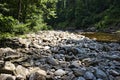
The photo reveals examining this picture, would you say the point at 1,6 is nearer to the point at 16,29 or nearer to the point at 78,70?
the point at 16,29

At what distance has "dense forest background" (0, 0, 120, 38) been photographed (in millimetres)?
14508

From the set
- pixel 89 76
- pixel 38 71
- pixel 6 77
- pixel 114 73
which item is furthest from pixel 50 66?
pixel 114 73

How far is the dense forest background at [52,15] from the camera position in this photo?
1451 centimetres

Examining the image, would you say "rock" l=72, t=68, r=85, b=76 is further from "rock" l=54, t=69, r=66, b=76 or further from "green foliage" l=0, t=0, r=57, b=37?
"green foliage" l=0, t=0, r=57, b=37

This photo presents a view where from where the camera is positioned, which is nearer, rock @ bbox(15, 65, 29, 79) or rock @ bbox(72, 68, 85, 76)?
rock @ bbox(15, 65, 29, 79)

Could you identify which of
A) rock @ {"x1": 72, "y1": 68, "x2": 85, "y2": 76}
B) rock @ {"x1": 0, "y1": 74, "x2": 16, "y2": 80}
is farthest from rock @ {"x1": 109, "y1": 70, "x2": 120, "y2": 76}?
rock @ {"x1": 0, "y1": 74, "x2": 16, "y2": 80}

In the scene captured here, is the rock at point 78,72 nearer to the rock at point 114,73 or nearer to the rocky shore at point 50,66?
the rocky shore at point 50,66

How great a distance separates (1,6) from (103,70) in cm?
760

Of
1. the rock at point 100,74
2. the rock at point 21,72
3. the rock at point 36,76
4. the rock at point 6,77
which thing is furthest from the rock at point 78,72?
the rock at point 6,77

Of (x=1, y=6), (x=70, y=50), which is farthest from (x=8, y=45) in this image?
(x=70, y=50)

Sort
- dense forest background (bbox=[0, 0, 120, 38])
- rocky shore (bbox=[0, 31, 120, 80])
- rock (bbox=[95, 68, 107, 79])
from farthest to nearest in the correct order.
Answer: dense forest background (bbox=[0, 0, 120, 38]) < rock (bbox=[95, 68, 107, 79]) < rocky shore (bbox=[0, 31, 120, 80])

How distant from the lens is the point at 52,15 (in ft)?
68.4

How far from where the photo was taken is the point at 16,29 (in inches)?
573

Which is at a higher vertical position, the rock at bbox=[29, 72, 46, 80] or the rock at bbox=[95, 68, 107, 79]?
the rock at bbox=[29, 72, 46, 80]
